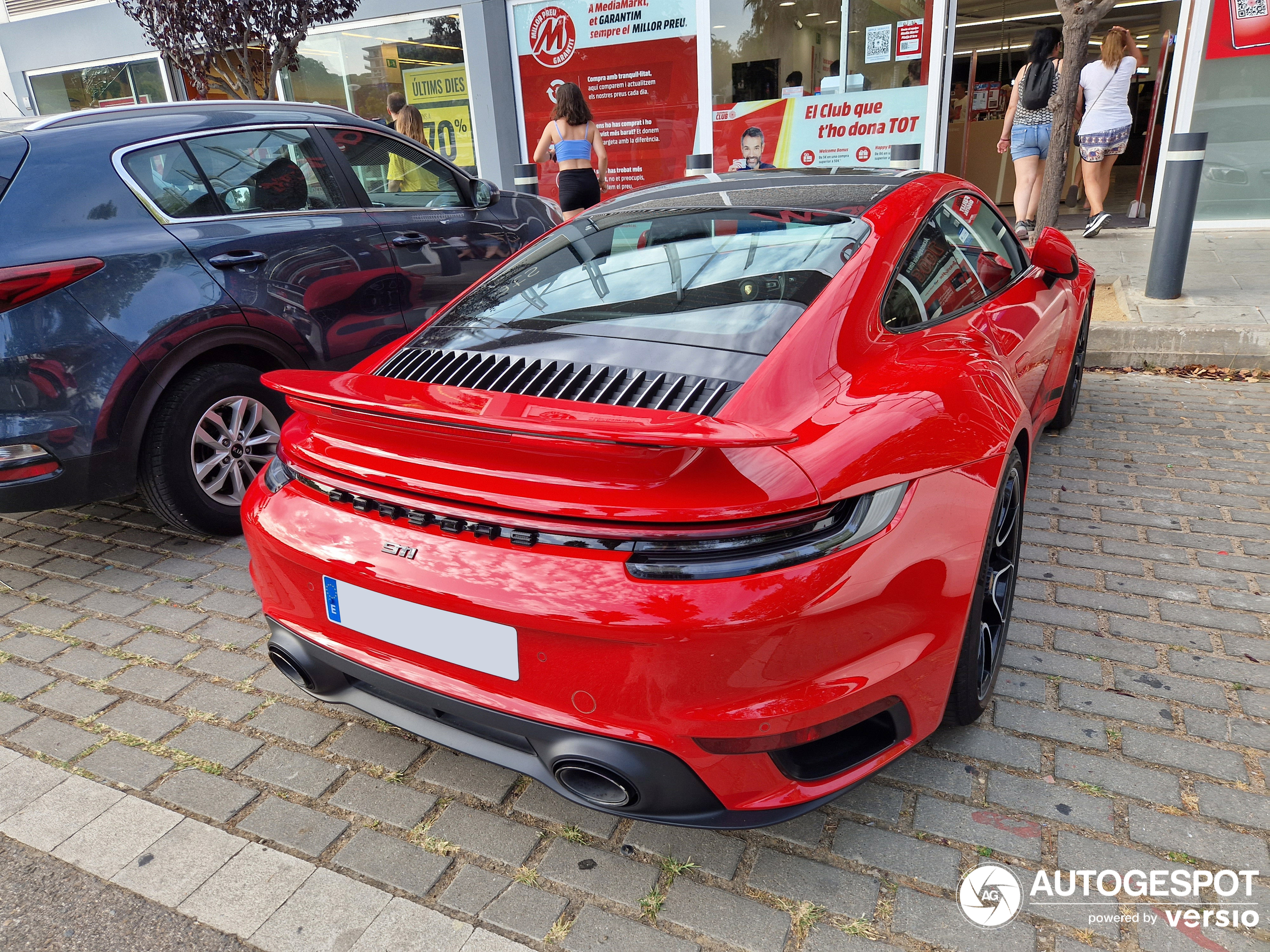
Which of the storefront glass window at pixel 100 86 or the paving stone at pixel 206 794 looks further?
the storefront glass window at pixel 100 86

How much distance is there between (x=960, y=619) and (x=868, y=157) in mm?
8992

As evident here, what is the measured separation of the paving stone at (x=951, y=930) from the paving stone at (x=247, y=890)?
4.33 feet

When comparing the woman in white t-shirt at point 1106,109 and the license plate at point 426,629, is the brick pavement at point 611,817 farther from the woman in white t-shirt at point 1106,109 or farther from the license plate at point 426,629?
the woman in white t-shirt at point 1106,109

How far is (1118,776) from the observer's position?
2184 mm

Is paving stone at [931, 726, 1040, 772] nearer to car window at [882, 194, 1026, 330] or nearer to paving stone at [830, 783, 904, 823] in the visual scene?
paving stone at [830, 783, 904, 823]

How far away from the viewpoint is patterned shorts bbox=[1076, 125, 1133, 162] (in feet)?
26.7

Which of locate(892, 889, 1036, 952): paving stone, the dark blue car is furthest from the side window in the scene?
locate(892, 889, 1036, 952): paving stone

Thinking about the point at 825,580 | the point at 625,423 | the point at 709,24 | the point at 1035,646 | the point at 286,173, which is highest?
the point at 709,24

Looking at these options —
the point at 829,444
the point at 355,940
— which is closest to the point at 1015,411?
the point at 829,444

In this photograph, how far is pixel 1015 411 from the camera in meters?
2.35

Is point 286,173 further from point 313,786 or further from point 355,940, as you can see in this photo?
point 355,940

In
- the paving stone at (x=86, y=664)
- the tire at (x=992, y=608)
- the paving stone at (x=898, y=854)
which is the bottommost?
the paving stone at (x=86, y=664)

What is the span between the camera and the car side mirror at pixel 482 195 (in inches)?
195

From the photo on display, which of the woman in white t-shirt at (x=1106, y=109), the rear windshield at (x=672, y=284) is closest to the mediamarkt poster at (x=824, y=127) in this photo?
the woman in white t-shirt at (x=1106, y=109)
